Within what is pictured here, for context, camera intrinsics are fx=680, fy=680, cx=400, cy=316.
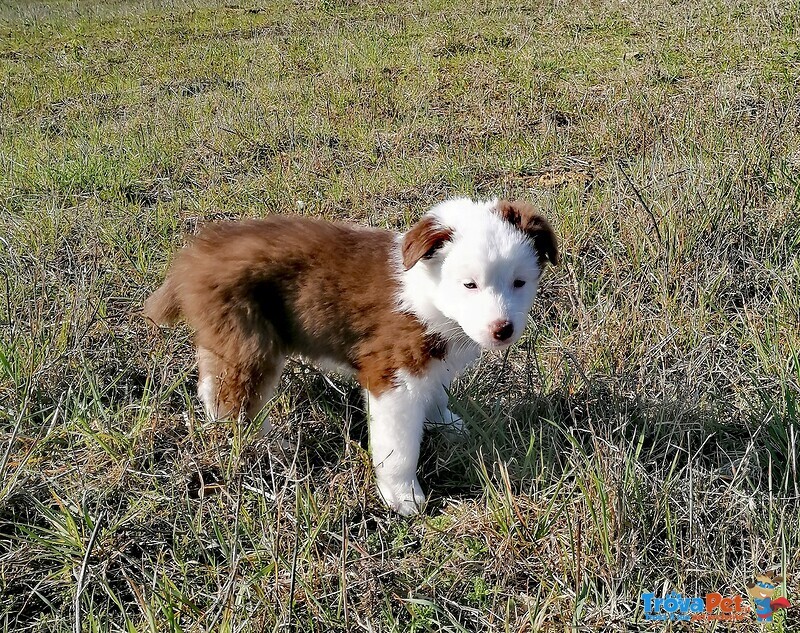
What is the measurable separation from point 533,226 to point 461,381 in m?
1.07

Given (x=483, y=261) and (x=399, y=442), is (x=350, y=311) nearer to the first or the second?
(x=399, y=442)

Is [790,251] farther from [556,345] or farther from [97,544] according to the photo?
[97,544]

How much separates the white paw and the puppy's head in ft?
2.36

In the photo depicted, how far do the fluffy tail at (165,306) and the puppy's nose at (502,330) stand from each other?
1526 millimetres

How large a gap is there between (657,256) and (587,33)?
5.30 m

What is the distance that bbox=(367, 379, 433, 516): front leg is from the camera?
2.81 metres

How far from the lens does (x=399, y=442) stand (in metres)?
2.81

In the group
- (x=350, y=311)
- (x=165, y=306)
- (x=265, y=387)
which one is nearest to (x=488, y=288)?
(x=350, y=311)

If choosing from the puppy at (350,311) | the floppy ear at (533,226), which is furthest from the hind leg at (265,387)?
the floppy ear at (533,226)

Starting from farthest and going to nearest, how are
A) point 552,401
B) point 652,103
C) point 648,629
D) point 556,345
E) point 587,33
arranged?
point 587,33 → point 652,103 → point 556,345 → point 552,401 → point 648,629

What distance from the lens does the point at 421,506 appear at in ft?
9.27

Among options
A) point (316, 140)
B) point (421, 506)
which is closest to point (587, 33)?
point (316, 140)

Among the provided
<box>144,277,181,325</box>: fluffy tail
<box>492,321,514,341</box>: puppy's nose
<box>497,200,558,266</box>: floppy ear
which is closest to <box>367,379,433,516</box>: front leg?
<box>492,321,514,341</box>: puppy's nose

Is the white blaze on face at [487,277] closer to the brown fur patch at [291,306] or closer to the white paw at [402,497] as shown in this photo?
the brown fur patch at [291,306]
